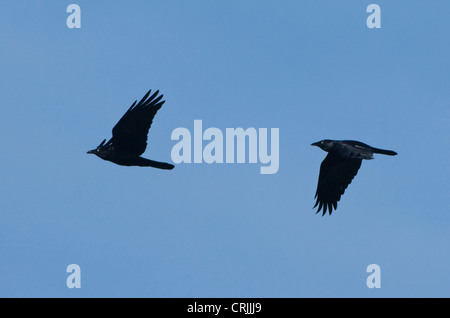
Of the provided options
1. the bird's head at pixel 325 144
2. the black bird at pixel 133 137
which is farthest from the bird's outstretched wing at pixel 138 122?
the bird's head at pixel 325 144

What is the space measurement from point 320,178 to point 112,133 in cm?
464

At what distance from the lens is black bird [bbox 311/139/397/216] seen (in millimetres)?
23300

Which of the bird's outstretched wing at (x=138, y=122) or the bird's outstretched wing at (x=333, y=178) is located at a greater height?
the bird's outstretched wing at (x=138, y=122)

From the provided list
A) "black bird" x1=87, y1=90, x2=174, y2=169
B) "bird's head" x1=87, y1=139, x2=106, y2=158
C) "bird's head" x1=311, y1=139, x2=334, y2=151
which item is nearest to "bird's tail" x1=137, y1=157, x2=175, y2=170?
"black bird" x1=87, y1=90, x2=174, y2=169

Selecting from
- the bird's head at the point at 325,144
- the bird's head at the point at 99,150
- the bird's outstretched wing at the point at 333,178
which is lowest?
the bird's outstretched wing at the point at 333,178

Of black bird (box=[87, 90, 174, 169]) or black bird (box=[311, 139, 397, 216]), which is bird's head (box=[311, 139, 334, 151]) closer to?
black bird (box=[311, 139, 397, 216])

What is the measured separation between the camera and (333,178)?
24.5 metres

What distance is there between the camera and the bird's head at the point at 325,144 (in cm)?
2391

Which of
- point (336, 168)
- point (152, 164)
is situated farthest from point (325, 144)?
point (152, 164)

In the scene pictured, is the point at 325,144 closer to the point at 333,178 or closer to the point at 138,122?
the point at 333,178

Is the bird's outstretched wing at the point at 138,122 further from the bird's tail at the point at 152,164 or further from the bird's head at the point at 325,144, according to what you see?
the bird's head at the point at 325,144

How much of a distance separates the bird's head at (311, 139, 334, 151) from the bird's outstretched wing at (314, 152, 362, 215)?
0.59 ft

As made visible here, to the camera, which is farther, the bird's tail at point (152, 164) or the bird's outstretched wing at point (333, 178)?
the bird's outstretched wing at point (333, 178)
